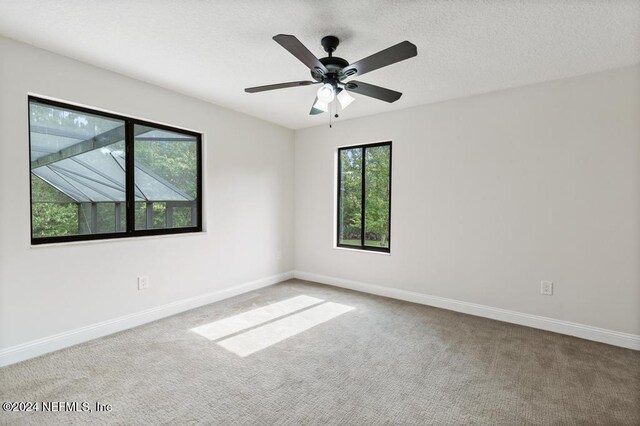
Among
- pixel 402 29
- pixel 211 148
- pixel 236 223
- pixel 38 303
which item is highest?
pixel 402 29

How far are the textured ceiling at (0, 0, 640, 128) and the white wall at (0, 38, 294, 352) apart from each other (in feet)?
0.88

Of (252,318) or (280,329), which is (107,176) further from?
(280,329)

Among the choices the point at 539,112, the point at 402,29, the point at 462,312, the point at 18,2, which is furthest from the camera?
the point at 462,312

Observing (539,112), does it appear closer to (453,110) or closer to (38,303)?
(453,110)

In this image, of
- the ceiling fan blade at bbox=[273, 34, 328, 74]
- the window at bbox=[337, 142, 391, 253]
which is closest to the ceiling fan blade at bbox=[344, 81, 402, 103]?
the ceiling fan blade at bbox=[273, 34, 328, 74]

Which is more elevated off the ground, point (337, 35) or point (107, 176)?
point (337, 35)

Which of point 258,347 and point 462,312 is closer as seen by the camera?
point 258,347

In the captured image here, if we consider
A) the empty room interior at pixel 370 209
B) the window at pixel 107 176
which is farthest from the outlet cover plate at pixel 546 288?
the window at pixel 107 176

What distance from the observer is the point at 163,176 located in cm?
348

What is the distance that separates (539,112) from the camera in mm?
3113

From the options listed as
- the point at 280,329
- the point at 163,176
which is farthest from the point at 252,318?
the point at 163,176

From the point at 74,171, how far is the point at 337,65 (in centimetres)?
251

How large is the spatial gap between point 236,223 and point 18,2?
9.15 ft

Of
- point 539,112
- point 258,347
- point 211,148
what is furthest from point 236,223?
point 539,112
